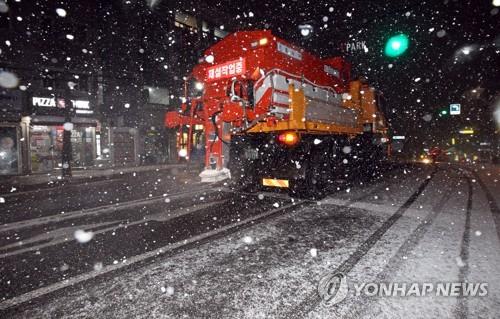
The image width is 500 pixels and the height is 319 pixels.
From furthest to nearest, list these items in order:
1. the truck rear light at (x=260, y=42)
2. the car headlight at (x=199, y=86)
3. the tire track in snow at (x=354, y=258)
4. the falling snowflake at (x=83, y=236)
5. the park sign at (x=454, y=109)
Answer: the park sign at (x=454, y=109) → the car headlight at (x=199, y=86) → the truck rear light at (x=260, y=42) → the falling snowflake at (x=83, y=236) → the tire track in snow at (x=354, y=258)

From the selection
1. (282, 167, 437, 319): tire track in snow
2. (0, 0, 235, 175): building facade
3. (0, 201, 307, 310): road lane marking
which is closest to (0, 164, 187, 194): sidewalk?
(0, 0, 235, 175): building facade

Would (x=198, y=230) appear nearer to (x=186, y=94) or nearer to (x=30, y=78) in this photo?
(x=186, y=94)

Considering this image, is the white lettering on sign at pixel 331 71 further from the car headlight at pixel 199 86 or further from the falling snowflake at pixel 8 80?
the falling snowflake at pixel 8 80

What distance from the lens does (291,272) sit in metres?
3.19

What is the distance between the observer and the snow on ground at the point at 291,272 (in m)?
2.50

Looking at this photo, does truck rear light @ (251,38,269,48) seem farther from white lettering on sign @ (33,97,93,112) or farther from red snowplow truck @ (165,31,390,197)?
white lettering on sign @ (33,97,93,112)

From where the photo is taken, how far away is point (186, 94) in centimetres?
869

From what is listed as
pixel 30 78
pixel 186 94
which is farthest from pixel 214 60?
pixel 30 78

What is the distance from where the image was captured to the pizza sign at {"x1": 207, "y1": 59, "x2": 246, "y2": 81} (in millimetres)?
7328

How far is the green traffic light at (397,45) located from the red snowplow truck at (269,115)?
10.7 feet

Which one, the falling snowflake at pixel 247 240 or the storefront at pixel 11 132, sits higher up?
the storefront at pixel 11 132

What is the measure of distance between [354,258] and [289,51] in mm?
5731

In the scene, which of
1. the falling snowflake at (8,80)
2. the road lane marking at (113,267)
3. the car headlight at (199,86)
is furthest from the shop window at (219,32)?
the road lane marking at (113,267)

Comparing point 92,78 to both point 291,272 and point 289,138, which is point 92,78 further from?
point 291,272
